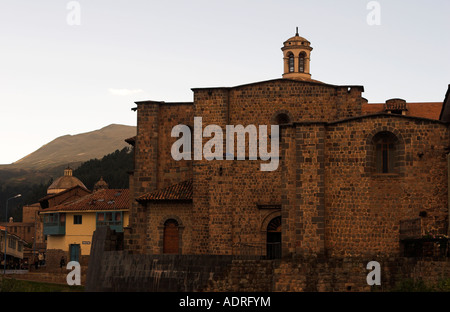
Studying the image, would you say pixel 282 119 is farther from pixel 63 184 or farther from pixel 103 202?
pixel 63 184

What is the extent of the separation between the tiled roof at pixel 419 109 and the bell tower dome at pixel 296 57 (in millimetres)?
7268

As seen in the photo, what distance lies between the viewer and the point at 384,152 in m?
36.6

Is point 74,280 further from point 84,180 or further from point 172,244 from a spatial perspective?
point 84,180

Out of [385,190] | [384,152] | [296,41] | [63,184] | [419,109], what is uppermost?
[296,41]

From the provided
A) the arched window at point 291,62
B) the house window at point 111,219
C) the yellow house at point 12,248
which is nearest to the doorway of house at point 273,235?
the arched window at point 291,62

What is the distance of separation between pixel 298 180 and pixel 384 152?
4353mm

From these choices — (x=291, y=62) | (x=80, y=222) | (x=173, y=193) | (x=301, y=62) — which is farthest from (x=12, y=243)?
(x=173, y=193)

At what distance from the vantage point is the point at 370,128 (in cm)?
3622

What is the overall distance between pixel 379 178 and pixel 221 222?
9.97 m

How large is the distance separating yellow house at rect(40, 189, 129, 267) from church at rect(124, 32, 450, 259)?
925 inches

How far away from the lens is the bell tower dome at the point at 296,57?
59.3 metres

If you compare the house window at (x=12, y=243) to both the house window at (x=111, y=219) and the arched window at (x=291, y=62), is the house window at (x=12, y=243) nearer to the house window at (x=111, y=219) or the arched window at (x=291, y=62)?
the house window at (x=111, y=219)

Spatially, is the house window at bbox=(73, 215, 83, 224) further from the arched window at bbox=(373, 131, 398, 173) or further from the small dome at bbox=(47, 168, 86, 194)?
the arched window at bbox=(373, 131, 398, 173)

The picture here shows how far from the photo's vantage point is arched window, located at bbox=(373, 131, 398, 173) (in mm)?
36500
